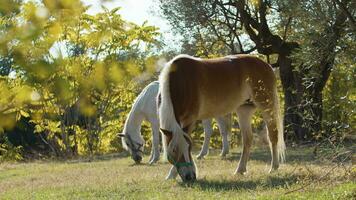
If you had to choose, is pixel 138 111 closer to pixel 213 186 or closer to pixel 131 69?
pixel 213 186

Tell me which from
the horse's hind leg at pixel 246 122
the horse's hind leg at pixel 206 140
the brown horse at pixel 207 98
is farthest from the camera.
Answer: the horse's hind leg at pixel 206 140

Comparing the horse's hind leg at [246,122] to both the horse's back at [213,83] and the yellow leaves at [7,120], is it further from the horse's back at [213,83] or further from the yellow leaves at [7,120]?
the yellow leaves at [7,120]

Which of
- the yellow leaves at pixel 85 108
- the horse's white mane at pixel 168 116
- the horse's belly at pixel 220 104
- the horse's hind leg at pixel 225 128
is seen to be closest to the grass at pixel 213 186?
the horse's white mane at pixel 168 116

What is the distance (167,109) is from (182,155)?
612mm

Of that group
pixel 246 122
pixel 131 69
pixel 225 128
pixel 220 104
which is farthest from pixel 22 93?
pixel 225 128

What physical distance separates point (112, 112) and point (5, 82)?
13.9 meters

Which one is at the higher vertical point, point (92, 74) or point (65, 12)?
point (65, 12)

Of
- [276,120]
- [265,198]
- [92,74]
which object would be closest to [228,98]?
[276,120]

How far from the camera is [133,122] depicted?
11.3 meters

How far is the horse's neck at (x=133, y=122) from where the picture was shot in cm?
1127

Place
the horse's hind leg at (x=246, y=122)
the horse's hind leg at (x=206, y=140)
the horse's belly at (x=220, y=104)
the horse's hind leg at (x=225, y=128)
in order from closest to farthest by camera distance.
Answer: the horse's belly at (x=220, y=104), the horse's hind leg at (x=246, y=122), the horse's hind leg at (x=206, y=140), the horse's hind leg at (x=225, y=128)

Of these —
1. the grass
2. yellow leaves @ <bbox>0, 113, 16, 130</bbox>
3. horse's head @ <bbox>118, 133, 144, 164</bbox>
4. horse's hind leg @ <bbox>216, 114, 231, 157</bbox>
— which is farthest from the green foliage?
horse's hind leg @ <bbox>216, 114, 231, 157</bbox>

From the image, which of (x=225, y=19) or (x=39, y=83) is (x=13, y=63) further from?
(x=225, y=19)

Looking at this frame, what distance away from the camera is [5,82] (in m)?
1.77
